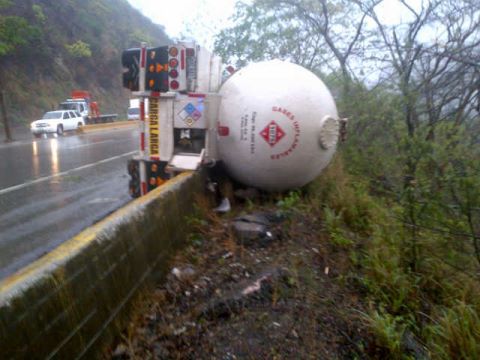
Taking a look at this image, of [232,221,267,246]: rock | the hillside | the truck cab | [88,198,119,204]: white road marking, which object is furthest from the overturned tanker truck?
the truck cab

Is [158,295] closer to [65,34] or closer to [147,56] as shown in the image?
[147,56]

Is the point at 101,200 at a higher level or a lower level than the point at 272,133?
lower

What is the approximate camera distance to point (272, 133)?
518 centimetres

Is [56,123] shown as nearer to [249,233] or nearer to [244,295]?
[249,233]

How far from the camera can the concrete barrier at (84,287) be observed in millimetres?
1996

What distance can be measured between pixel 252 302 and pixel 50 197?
20.3ft

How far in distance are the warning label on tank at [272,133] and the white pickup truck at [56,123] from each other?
21.4 m

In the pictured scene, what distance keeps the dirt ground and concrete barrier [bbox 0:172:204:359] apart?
21 centimetres

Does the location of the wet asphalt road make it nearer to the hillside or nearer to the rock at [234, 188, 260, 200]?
the rock at [234, 188, 260, 200]

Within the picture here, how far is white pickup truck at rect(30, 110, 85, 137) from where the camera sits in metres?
23.6

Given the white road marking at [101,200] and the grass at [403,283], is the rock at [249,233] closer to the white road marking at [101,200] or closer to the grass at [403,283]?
the grass at [403,283]

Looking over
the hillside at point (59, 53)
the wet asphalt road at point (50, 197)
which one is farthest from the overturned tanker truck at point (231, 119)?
the hillside at point (59, 53)

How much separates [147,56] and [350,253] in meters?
3.55

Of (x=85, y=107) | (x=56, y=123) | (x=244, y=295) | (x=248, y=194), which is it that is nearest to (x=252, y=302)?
(x=244, y=295)
